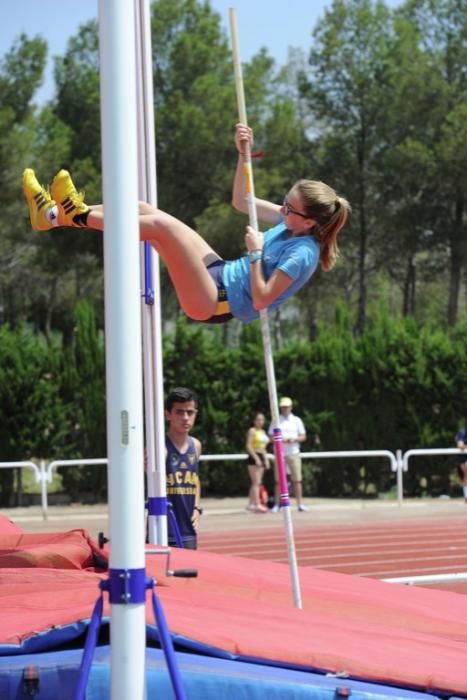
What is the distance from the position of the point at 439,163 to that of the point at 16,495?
42.9 ft

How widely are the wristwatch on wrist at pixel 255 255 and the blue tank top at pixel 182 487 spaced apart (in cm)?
215

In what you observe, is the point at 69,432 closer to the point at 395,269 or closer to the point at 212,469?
the point at 212,469

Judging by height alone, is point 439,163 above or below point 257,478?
above

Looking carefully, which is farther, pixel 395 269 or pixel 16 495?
pixel 395 269

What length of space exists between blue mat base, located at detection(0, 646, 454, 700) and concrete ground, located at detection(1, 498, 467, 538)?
30.0 ft

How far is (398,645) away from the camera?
3.37 metres

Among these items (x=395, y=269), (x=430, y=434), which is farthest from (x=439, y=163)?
(x=430, y=434)

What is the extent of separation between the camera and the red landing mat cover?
3111 mm

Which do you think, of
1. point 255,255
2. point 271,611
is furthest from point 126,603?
point 255,255

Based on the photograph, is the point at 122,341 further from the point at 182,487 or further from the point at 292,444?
the point at 292,444

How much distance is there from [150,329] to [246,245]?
3.15ft

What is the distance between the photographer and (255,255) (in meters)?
4.20

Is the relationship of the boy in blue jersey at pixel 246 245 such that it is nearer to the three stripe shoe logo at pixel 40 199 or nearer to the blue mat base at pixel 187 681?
the three stripe shoe logo at pixel 40 199

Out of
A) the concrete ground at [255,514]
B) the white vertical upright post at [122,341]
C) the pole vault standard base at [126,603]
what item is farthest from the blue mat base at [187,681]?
the concrete ground at [255,514]
